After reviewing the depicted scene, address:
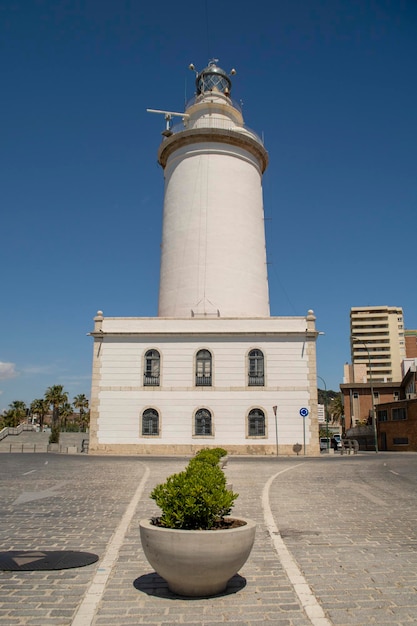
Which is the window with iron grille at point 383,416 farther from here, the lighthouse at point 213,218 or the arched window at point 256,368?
the arched window at point 256,368

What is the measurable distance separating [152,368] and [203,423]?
4225mm

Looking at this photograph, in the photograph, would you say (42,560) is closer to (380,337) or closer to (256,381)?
(256,381)

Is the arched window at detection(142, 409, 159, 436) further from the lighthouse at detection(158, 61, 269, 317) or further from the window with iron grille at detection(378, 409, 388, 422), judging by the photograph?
the window with iron grille at detection(378, 409, 388, 422)

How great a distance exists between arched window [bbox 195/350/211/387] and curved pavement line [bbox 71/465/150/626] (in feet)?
65.7

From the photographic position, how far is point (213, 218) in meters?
34.7

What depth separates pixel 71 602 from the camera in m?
5.43

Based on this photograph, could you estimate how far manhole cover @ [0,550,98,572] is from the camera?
263 inches

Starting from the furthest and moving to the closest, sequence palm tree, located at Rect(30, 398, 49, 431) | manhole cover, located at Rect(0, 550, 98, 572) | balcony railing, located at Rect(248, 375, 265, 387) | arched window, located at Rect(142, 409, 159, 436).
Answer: palm tree, located at Rect(30, 398, 49, 431), balcony railing, located at Rect(248, 375, 265, 387), arched window, located at Rect(142, 409, 159, 436), manhole cover, located at Rect(0, 550, 98, 572)

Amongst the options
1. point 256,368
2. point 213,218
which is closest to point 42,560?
point 256,368

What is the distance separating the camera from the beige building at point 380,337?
126m

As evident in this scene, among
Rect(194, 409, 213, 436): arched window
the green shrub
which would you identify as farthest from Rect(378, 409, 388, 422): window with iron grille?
the green shrub

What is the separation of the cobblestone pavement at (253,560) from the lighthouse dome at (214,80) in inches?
1281

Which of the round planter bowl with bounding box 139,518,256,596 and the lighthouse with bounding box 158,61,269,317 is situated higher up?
the lighthouse with bounding box 158,61,269,317

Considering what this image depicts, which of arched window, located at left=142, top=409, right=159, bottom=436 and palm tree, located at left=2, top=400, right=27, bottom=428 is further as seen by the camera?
palm tree, located at left=2, top=400, right=27, bottom=428
